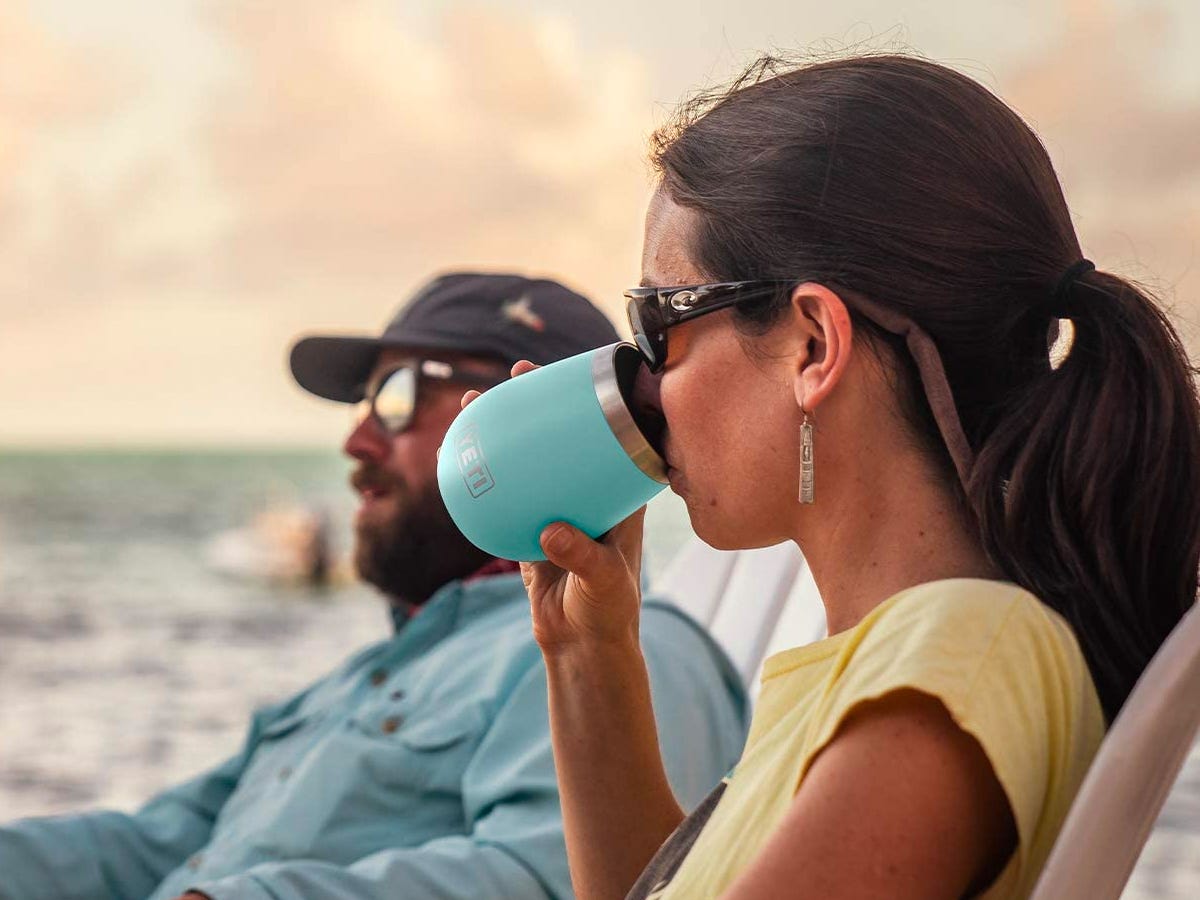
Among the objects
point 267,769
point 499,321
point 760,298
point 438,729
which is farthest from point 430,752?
point 760,298

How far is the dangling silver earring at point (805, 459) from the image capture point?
1.22 meters

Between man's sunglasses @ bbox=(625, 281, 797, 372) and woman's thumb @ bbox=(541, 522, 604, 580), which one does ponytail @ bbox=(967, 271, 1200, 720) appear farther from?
woman's thumb @ bbox=(541, 522, 604, 580)

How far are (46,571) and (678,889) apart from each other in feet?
64.8

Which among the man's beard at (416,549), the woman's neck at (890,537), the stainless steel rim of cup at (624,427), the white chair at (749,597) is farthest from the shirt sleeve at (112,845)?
the woman's neck at (890,537)

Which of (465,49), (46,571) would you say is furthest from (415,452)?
(465,49)

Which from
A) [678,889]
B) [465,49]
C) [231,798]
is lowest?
[231,798]

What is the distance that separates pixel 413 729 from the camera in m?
2.32

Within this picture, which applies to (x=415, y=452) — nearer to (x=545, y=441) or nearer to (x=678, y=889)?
(x=545, y=441)

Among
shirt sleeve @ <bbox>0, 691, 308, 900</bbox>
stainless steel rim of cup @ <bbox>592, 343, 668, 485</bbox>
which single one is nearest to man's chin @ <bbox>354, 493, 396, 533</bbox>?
shirt sleeve @ <bbox>0, 691, 308, 900</bbox>

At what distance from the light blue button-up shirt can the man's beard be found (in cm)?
14

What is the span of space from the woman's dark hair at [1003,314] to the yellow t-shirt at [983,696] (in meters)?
0.08

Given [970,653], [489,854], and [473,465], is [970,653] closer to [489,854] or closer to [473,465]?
[473,465]

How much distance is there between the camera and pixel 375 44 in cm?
2530

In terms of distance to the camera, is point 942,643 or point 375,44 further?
point 375,44
